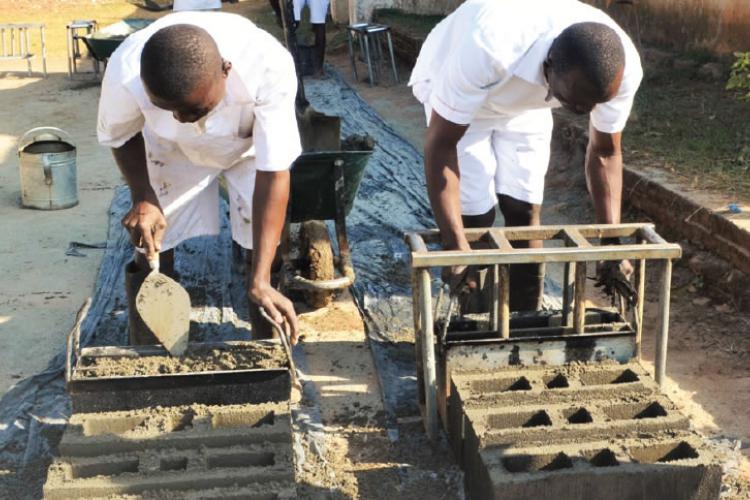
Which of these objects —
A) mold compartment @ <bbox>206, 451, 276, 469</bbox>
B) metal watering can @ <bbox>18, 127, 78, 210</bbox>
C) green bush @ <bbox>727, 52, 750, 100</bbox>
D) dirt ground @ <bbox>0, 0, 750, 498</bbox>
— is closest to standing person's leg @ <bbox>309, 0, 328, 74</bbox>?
dirt ground @ <bbox>0, 0, 750, 498</bbox>

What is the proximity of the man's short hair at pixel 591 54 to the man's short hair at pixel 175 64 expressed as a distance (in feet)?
3.58

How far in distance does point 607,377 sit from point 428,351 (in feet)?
2.00

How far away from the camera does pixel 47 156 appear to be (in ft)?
20.4

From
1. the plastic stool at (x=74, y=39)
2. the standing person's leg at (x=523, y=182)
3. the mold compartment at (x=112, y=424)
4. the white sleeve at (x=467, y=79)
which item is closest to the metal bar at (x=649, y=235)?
the standing person's leg at (x=523, y=182)

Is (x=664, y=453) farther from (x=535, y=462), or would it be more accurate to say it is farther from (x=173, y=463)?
(x=173, y=463)

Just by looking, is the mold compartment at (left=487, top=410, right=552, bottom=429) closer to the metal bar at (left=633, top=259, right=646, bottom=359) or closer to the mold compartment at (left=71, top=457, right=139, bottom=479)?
the metal bar at (left=633, top=259, right=646, bottom=359)

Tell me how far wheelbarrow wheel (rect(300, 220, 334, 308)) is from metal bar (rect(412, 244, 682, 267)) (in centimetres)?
157

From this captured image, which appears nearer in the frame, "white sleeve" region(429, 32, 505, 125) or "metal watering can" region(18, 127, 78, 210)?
"white sleeve" region(429, 32, 505, 125)

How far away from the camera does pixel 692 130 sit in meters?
6.59

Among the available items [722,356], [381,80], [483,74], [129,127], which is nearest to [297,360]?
[129,127]

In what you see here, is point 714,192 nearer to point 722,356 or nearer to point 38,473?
point 722,356

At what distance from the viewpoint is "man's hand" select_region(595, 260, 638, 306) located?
338cm

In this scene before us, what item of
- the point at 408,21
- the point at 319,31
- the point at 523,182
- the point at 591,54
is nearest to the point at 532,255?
the point at 591,54

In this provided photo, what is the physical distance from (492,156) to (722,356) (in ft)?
4.83
